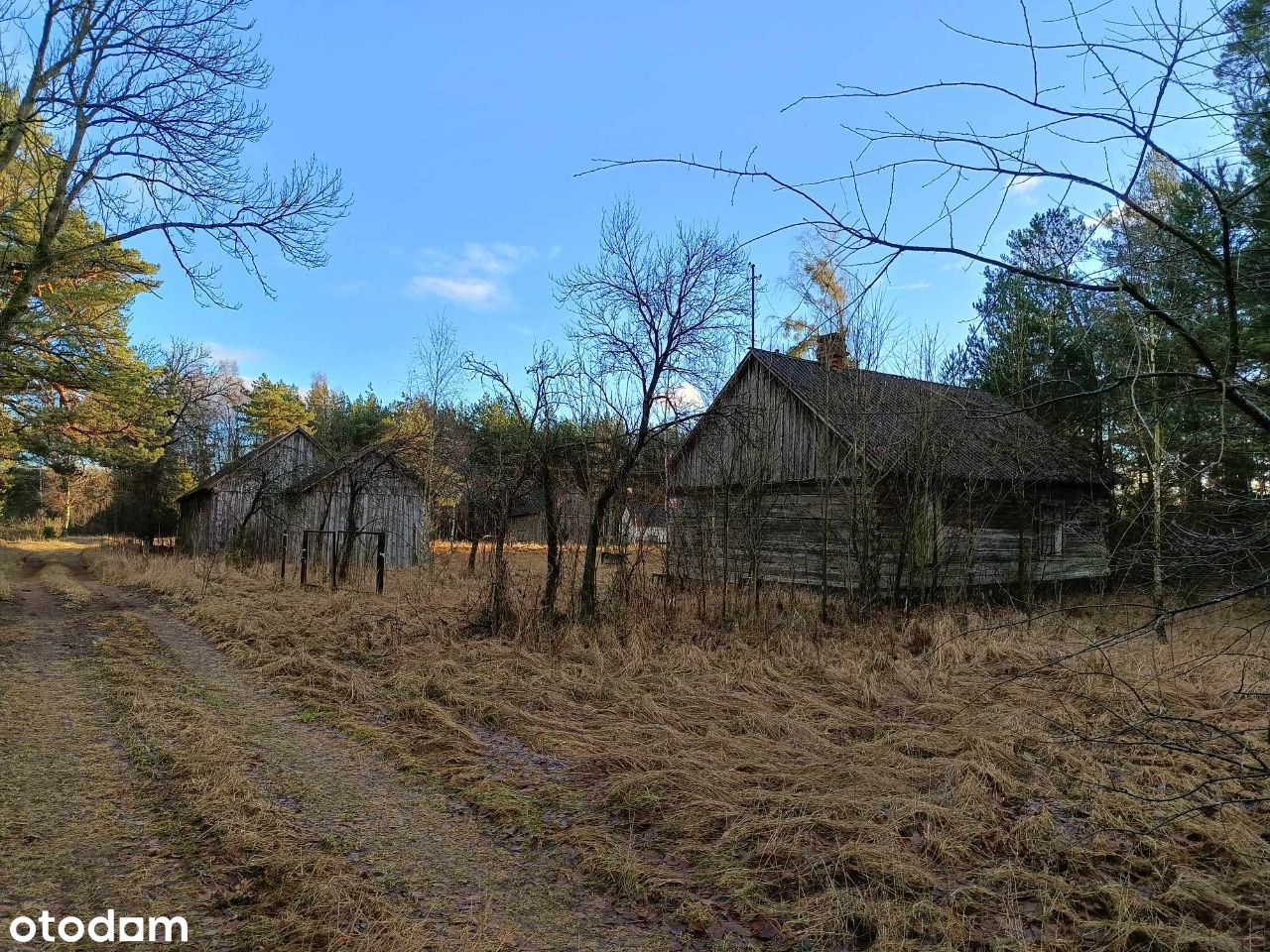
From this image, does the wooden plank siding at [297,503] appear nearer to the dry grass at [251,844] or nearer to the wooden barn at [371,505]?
the wooden barn at [371,505]

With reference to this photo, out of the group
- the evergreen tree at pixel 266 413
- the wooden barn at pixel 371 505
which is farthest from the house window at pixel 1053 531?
the evergreen tree at pixel 266 413

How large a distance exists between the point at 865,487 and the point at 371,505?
19293mm

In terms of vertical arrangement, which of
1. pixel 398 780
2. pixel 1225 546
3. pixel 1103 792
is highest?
pixel 1225 546

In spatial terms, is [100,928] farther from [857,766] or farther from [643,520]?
[643,520]

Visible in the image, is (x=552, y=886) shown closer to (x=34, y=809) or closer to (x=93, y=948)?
(x=93, y=948)

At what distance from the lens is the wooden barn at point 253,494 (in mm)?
24609

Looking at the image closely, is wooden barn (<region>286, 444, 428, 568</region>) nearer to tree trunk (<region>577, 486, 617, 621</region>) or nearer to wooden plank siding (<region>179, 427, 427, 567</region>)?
wooden plank siding (<region>179, 427, 427, 567</region>)

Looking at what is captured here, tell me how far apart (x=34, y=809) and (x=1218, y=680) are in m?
10.4

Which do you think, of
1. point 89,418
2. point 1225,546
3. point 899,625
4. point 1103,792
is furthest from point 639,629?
point 89,418

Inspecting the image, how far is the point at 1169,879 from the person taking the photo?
3.46 m

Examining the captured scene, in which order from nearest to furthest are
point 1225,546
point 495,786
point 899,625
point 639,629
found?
point 1225,546 < point 495,786 < point 639,629 < point 899,625

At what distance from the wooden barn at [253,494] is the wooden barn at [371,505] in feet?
2.06

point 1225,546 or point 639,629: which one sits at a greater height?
point 1225,546

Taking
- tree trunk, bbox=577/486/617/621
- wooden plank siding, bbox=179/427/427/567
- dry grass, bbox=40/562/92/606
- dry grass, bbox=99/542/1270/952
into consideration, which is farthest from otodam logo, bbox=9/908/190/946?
wooden plank siding, bbox=179/427/427/567
